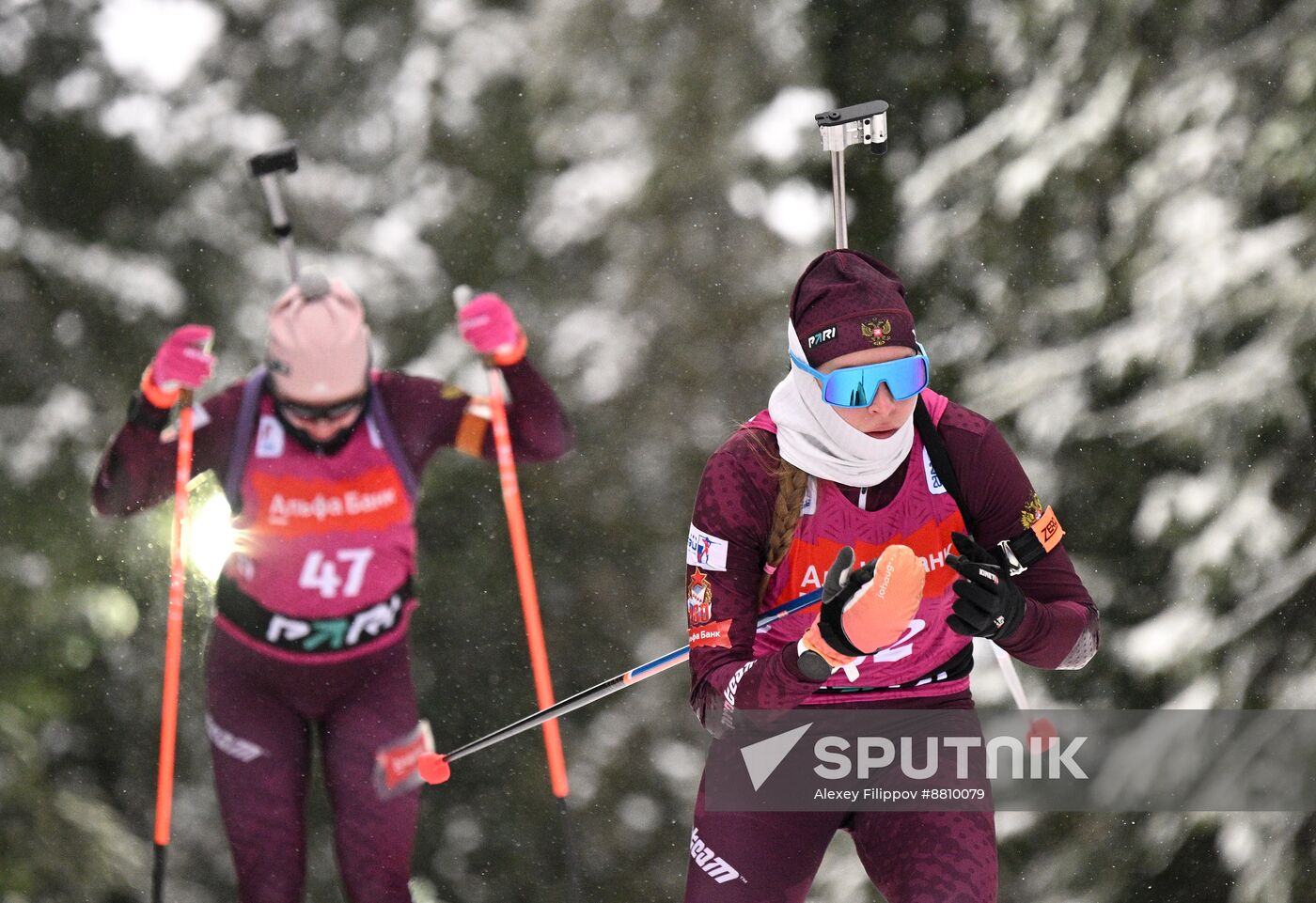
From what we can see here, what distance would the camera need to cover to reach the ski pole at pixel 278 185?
293 cm

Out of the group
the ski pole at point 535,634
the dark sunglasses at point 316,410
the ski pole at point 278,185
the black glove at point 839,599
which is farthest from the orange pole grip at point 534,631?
the black glove at point 839,599

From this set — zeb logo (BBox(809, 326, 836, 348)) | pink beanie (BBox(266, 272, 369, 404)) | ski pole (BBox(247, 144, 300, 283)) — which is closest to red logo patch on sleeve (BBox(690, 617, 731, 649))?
zeb logo (BBox(809, 326, 836, 348))

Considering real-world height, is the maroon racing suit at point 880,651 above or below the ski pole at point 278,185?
below

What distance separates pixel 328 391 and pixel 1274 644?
227 centimetres

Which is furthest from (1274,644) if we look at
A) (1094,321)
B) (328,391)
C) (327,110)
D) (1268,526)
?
(327,110)

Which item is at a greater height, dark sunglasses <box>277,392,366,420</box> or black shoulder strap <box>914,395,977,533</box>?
dark sunglasses <box>277,392,366,420</box>

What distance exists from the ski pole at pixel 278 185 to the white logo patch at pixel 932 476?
131cm

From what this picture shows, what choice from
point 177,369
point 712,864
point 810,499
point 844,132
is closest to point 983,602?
point 810,499

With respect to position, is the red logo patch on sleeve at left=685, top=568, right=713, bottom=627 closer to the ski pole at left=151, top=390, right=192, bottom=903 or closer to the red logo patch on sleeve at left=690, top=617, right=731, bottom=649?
the red logo patch on sleeve at left=690, top=617, right=731, bottom=649

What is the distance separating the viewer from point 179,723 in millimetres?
3088

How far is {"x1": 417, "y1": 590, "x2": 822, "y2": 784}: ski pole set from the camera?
2.84 m

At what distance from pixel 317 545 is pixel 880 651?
1138 mm

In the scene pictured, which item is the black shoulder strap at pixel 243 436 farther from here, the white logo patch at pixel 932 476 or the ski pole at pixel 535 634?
the white logo patch at pixel 932 476

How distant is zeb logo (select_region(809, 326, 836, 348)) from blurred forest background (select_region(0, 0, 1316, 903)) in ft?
2.22
